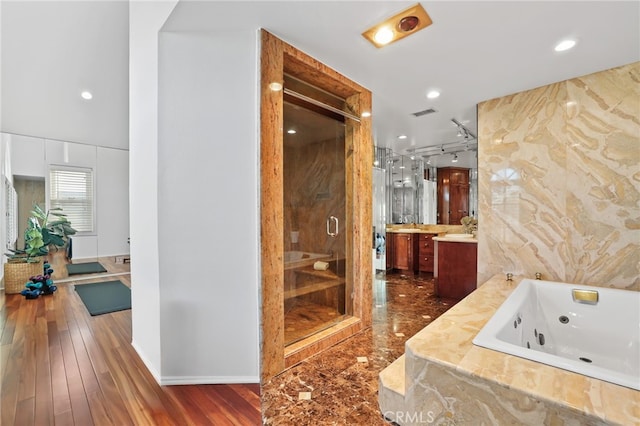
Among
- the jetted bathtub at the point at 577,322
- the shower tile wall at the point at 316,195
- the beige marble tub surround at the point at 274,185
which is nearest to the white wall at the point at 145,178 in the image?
the beige marble tub surround at the point at 274,185

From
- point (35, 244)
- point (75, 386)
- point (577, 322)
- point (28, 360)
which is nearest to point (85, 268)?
point (35, 244)

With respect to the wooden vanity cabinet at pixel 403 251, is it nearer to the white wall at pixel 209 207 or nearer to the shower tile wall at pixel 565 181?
the shower tile wall at pixel 565 181

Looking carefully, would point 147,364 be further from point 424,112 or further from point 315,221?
point 424,112

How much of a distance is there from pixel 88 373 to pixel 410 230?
485 centimetres

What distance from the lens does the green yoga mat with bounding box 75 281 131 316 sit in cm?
341

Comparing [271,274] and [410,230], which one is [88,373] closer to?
[271,274]

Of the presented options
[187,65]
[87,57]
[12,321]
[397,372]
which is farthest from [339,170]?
[12,321]

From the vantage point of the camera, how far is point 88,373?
204 centimetres

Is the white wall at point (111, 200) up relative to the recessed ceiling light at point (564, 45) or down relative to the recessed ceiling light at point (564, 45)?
down

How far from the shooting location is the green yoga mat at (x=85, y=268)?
496cm

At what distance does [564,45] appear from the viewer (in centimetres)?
205

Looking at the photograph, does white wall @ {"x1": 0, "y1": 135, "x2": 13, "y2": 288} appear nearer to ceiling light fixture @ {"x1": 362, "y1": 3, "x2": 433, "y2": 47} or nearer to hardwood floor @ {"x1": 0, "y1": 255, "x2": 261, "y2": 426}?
hardwood floor @ {"x1": 0, "y1": 255, "x2": 261, "y2": 426}

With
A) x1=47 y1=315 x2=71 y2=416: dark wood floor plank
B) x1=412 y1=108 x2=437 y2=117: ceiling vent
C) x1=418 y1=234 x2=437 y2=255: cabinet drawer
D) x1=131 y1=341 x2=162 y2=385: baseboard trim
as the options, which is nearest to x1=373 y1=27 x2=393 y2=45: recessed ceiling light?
x1=412 y1=108 x2=437 y2=117: ceiling vent

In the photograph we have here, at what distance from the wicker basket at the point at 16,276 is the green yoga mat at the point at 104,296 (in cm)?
61
